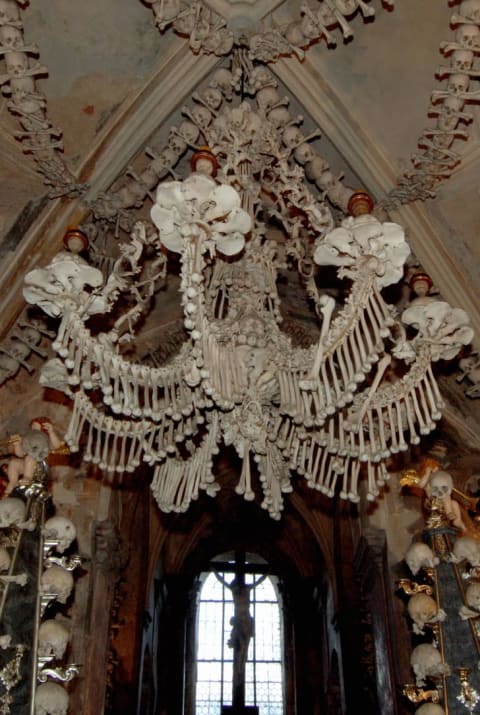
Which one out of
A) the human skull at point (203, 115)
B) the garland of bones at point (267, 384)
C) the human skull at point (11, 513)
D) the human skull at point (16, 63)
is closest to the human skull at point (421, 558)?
the garland of bones at point (267, 384)

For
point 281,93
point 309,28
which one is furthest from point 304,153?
point 309,28

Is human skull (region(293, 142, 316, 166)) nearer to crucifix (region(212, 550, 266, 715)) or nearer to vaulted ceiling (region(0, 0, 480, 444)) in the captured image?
vaulted ceiling (region(0, 0, 480, 444))

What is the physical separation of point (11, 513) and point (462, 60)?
294 centimetres

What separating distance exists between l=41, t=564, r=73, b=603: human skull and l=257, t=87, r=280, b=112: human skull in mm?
2490

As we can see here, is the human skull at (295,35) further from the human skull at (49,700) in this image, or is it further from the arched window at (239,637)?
the arched window at (239,637)

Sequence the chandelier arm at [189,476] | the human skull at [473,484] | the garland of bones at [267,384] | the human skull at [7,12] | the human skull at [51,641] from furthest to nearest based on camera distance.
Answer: the human skull at [473,484]
the human skull at [7,12]
the chandelier arm at [189,476]
the garland of bones at [267,384]
the human skull at [51,641]

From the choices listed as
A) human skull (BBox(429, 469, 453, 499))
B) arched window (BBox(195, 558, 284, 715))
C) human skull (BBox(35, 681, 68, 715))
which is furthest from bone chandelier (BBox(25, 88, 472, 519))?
arched window (BBox(195, 558, 284, 715))

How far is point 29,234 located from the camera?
Answer: 488 centimetres

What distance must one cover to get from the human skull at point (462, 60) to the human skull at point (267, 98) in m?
0.90

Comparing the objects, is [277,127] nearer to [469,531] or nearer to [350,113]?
[350,113]

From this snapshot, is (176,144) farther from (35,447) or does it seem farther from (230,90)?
(35,447)

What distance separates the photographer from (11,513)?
124 inches

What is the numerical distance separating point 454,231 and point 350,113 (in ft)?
3.00

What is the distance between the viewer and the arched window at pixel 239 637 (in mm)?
11250
